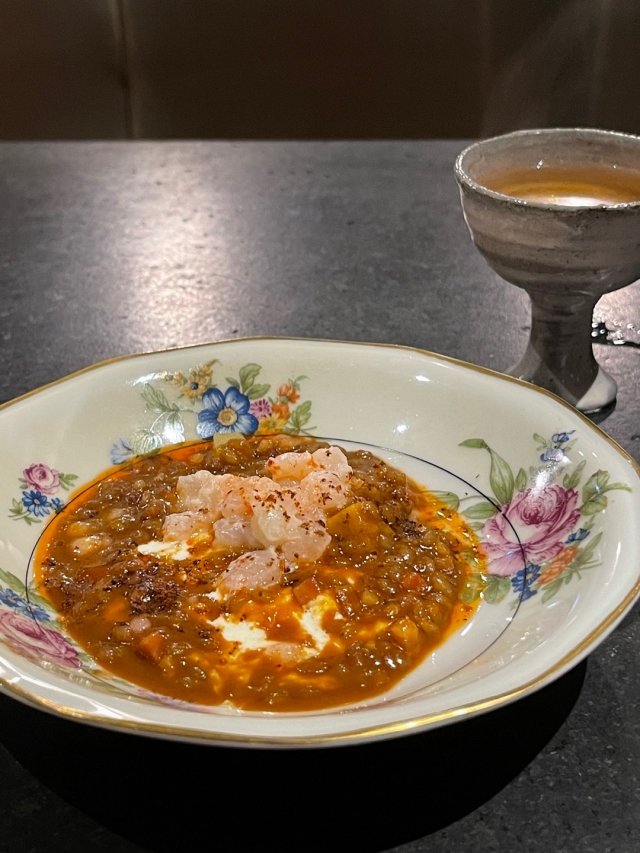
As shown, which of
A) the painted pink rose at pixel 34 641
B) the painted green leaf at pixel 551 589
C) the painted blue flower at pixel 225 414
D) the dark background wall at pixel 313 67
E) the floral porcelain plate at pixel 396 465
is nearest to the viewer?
the floral porcelain plate at pixel 396 465

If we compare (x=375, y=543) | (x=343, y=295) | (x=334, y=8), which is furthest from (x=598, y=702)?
(x=334, y=8)

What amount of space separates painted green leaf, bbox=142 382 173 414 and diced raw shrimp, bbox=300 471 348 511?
0.32 metres

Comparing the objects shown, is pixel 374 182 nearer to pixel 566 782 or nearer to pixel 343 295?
pixel 343 295

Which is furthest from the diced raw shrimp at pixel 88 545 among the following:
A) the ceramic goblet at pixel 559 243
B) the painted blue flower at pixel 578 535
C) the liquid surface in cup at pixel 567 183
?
the liquid surface in cup at pixel 567 183

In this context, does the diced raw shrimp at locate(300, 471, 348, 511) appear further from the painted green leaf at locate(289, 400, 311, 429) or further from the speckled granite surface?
the speckled granite surface

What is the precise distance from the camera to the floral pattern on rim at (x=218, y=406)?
1.49 meters

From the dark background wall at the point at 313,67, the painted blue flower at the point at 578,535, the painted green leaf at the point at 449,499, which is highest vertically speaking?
the painted blue flower at the point at 578,535

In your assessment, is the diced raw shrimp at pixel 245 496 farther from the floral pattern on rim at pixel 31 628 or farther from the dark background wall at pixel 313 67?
the dark background wall at pixel 313 67

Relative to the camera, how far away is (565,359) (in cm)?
164

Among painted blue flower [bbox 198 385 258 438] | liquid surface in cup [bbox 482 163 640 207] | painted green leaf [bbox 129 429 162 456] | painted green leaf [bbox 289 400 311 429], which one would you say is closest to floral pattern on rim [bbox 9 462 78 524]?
painted green leaf [bbox 129 429 162 456]

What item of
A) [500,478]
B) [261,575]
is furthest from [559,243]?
[261,575]

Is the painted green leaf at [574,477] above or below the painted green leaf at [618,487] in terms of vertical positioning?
below

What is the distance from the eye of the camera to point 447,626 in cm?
111

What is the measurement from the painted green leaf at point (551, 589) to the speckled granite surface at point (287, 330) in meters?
0.10
